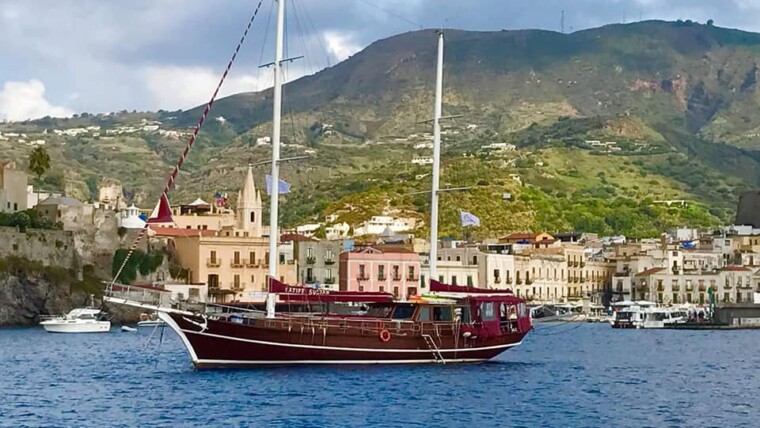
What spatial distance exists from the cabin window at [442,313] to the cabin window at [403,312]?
0.99 m

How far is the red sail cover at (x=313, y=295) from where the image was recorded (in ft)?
164

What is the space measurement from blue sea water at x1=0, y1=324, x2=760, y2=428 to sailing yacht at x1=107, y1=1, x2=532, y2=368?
72cm

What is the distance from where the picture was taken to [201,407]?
39.4 metres

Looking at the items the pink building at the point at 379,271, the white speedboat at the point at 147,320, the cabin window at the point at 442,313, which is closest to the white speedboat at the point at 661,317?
the pink building at the point at 379,271

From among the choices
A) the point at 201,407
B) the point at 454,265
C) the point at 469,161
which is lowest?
the point at 201,407

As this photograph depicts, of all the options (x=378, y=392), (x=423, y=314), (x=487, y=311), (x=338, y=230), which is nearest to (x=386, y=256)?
(x=338, y=230)

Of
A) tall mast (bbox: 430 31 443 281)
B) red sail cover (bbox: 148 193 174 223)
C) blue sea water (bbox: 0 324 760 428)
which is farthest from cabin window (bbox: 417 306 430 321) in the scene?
red sail cover (bbox: 148 193 174 223)

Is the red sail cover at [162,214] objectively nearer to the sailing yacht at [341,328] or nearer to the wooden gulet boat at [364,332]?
the sailing yacht at [341,328]

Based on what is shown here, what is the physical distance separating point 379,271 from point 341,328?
5392cm

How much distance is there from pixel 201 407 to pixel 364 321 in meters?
11.7

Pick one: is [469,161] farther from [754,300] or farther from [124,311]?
[124,311]

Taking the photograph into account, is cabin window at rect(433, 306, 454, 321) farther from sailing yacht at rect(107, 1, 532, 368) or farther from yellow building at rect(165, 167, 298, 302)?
yellow building at rect(165, 167, 298, 302)

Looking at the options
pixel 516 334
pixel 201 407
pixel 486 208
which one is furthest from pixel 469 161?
pixel 201 407

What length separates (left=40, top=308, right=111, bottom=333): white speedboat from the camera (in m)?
85.0
